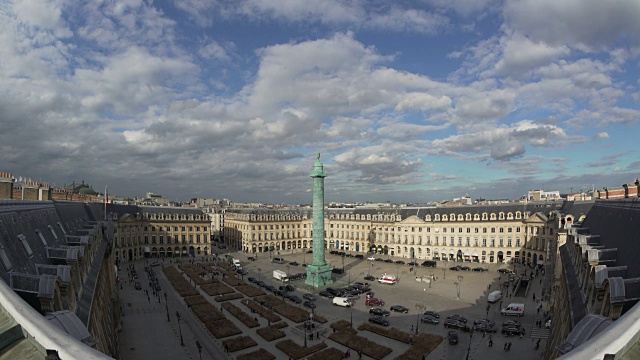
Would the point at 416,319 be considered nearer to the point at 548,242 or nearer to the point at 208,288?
the point at 208,288

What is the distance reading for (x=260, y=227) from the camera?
10825 cm

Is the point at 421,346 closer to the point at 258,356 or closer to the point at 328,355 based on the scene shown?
the point at 328,355

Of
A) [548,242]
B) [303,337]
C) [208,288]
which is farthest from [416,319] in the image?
[548,242]

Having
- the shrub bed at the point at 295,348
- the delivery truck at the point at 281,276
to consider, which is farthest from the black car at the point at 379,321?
the delivery truck at the point at 281,276

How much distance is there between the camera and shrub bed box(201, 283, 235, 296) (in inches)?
2282

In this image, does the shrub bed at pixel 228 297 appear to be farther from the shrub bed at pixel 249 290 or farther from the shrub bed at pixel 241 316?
the shrub bed at pixel 241 316

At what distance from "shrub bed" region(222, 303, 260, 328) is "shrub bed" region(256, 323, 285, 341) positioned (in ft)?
7.71

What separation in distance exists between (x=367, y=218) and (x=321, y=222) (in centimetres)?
4061

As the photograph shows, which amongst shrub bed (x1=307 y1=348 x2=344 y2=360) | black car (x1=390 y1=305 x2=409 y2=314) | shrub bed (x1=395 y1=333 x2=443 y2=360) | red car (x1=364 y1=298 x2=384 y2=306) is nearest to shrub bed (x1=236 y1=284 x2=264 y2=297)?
red car (x1=364 y1=298 x2=384 y2=306)

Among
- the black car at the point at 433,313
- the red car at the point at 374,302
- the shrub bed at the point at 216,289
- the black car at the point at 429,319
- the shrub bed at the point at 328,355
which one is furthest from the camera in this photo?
the shrub bed at the point at 216,289

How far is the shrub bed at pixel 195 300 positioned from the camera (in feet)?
170

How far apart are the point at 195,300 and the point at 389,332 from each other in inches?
1179

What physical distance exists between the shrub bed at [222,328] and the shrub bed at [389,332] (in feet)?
49.2

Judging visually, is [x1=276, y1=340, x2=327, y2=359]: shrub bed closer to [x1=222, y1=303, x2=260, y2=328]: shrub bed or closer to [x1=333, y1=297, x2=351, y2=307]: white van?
[x1=222, y1=303, x2=260, y2=328]: shrub bed
